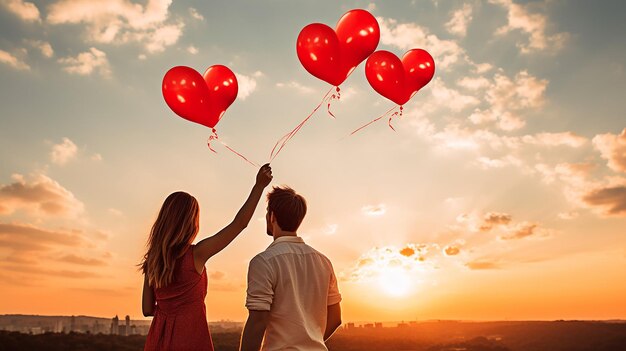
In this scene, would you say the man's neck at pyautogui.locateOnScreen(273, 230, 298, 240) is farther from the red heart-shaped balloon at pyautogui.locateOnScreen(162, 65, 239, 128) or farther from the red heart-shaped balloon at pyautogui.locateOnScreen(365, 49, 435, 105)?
the red heart-shaped balloon at pyautogui.locateOnScreen(365, 49, 435, 105)

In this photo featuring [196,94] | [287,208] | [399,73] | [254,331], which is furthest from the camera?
[399,73]

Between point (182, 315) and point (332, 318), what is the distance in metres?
1.06

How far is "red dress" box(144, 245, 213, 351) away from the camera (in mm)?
3980

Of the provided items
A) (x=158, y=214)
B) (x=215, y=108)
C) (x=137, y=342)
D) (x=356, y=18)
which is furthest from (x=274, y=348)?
(x=137, y=342)

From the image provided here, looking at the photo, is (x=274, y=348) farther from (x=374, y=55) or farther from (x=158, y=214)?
(x=374, y=55)

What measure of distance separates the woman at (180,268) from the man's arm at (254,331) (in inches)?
24.1

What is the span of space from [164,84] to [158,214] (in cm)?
284

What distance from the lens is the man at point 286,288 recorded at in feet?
11.7

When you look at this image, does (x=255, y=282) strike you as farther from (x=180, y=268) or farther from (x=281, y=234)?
(x=180, y=268)

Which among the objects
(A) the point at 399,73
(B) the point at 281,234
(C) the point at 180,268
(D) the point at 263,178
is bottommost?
(C) the point at 180,268

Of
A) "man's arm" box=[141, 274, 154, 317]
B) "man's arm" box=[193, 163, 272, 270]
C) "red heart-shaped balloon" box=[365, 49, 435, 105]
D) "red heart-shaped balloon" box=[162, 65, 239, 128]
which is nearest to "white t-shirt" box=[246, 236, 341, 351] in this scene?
"man's arm" box=[193, 163, 272, 270]

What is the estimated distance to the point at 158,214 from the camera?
400 centimetres

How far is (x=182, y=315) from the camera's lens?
4.02m

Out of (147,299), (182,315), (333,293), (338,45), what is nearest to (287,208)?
(333,293)
